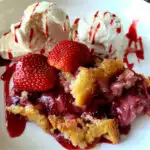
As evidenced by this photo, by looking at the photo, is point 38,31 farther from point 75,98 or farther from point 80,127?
point 80,127

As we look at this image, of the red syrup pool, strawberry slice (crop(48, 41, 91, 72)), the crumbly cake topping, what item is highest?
strawberry slice (crop(48, 41, 91, 72))

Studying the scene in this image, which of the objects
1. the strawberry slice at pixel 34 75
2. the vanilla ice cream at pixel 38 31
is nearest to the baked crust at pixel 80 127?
the strawberry slice at pixel 34 75

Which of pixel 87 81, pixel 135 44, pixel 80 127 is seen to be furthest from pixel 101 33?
pixel 80 127

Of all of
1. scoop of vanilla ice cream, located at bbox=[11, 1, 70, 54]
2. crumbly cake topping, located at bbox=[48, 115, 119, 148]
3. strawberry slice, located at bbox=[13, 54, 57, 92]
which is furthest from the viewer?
scoop of vanilla ice cream, located at bbox=[11, 1, 70, 54]

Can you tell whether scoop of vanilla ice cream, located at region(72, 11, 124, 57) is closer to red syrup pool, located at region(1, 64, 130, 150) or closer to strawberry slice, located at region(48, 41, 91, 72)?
strawberry slice, located at region(48, 41, 91, 72)

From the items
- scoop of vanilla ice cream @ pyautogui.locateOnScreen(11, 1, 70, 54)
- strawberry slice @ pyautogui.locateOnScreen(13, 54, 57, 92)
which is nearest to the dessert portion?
strawberry slice @ pyautogui.locateOnScreen(13, 54, 57, 92)

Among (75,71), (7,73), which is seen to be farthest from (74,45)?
(7,73)
